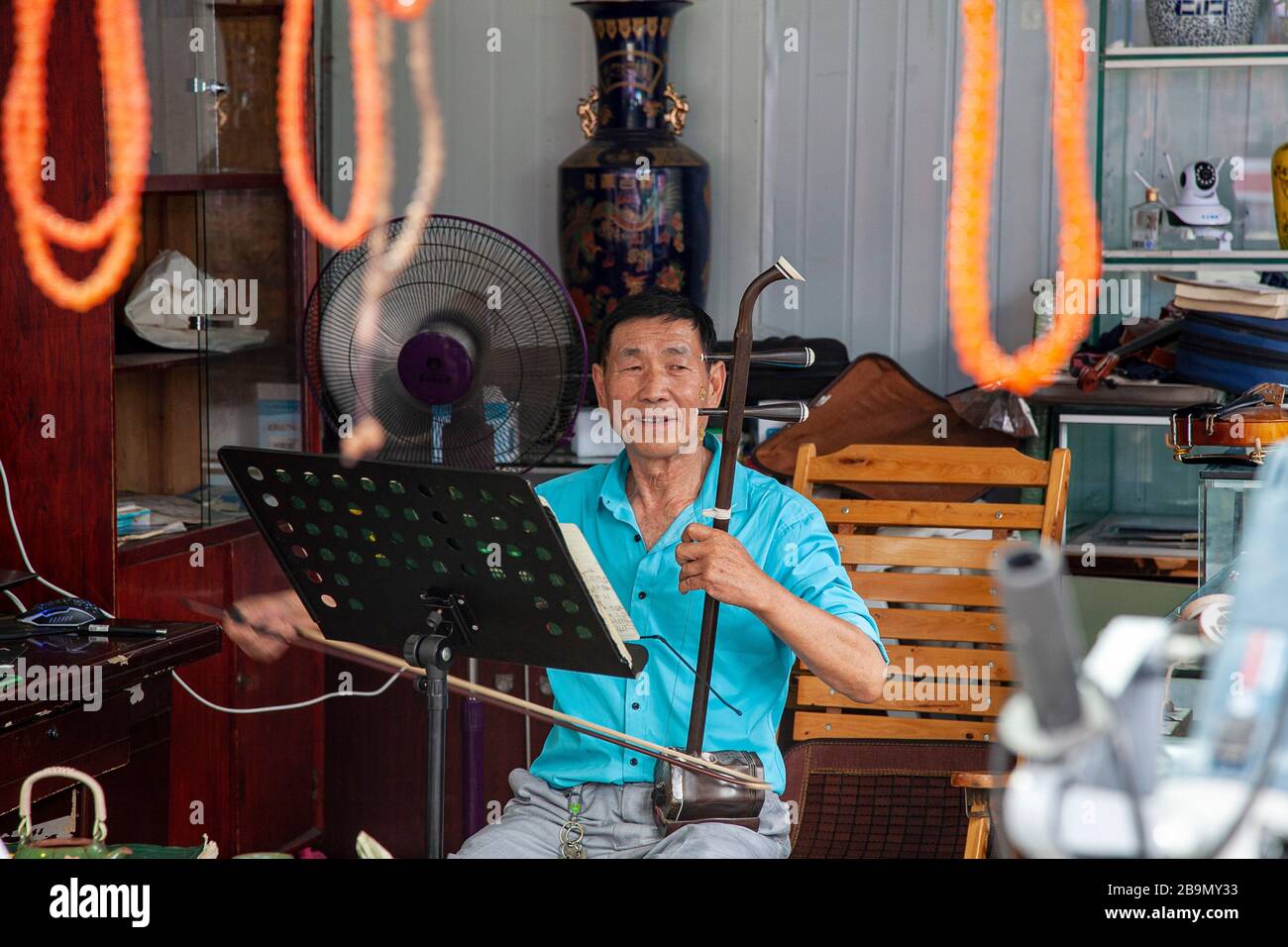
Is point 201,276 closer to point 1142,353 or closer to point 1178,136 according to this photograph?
point 1142,353

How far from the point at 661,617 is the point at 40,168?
4.97 ft

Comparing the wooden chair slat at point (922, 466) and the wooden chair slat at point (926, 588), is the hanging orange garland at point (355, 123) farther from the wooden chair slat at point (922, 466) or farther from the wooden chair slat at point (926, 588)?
the wooden chair slat at point (926, 588)

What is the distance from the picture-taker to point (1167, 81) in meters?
3.81

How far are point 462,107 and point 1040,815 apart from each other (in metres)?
4.01

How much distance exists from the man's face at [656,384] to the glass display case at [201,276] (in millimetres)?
1377

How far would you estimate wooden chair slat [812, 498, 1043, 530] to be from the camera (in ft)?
9.57

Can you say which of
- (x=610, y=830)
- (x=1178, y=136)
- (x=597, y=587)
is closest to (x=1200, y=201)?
(x=1178, y=136)

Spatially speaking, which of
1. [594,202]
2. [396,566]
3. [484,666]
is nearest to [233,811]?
[484,666]

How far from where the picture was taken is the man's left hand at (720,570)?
1.91m

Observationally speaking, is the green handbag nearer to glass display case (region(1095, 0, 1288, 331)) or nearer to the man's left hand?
the man's left hand

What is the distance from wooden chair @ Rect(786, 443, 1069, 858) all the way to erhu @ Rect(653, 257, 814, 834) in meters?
0.54

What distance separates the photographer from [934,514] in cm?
300

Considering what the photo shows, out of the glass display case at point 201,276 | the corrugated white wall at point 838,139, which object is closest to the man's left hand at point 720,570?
the glass display case at point 201,276
